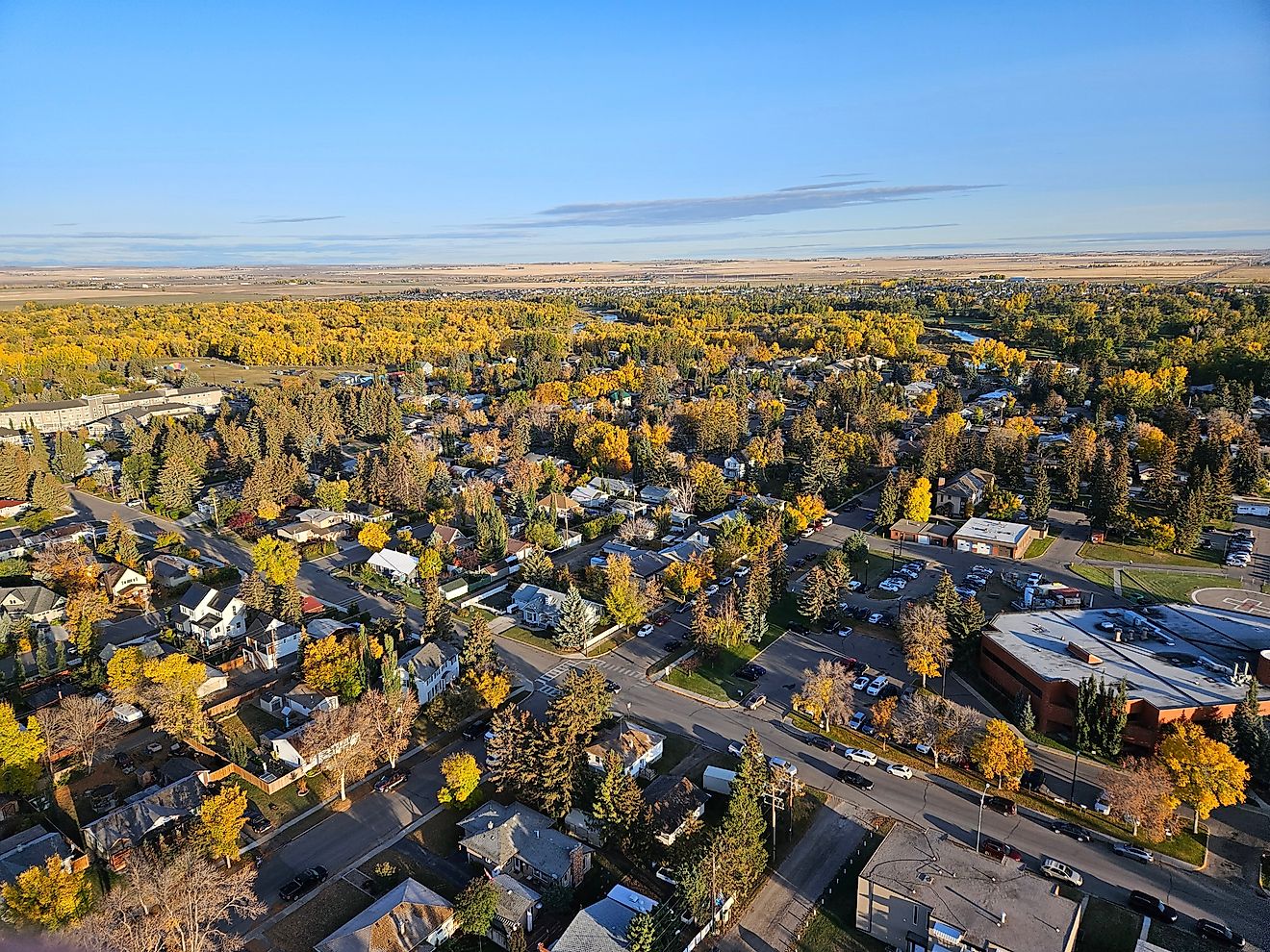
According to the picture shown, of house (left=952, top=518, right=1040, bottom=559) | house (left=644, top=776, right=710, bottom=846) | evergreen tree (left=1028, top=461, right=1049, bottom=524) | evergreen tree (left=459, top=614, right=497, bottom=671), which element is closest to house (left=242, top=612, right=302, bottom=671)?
evergreen tree (left=459, top=614, right=497, bottom=671)

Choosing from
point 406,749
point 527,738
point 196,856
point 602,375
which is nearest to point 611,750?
point 527,738

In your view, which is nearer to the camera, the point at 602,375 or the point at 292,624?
the point at 292,624

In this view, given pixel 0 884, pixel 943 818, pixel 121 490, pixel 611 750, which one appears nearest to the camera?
pixel 0 884

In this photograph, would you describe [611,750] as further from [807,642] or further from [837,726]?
[807,642]

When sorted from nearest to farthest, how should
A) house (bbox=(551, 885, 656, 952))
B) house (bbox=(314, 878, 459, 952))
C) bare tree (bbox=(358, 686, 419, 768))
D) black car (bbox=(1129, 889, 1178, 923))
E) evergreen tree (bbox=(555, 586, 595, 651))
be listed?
house (bbox=(551, 885, 656, 952)), house (bbox=(314, 878, 459, 952)), black car (bbox=(1129, 889, 1178, 923)), bare tree (bbox=(358, 686, 419, 768)), evergreen tree (bbox=(555, 586, 595, 651))

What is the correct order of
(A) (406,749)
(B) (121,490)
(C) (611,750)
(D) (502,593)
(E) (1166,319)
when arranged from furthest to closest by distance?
(E) (1166,319) < (B) (121,490) < (D) (502,593) < (A) (406,749) < (C) (611,750)

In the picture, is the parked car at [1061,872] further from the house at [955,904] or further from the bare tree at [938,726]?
the bare tree at [938,726]

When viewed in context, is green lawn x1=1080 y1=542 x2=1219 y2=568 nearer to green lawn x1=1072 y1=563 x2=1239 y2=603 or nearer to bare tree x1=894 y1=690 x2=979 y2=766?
green lawn x1=1072 y1=563 x2=1239 y2=603
